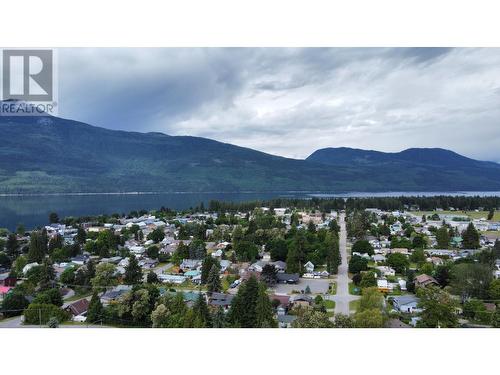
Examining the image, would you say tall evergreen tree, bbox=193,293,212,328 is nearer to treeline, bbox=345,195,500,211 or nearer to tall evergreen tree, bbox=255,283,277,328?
tall evergreen tree, bbox=255,283,277,328

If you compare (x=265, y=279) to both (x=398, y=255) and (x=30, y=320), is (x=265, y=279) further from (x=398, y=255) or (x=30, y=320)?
(x=30, y=320)

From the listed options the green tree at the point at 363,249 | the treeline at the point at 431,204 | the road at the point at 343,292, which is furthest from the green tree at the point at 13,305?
the treeline at the point at 431,204

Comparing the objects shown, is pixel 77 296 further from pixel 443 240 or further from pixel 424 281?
pixel 443 240

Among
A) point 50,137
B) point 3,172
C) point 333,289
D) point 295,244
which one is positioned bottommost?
point 333,289

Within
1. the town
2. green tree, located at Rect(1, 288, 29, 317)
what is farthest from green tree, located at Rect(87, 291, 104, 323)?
green tree, located at Rect(1, 288, 29, 317)

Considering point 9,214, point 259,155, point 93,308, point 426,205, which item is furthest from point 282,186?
point 93,308

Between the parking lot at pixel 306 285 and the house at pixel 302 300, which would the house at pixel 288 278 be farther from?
the house at pixel 302 300
